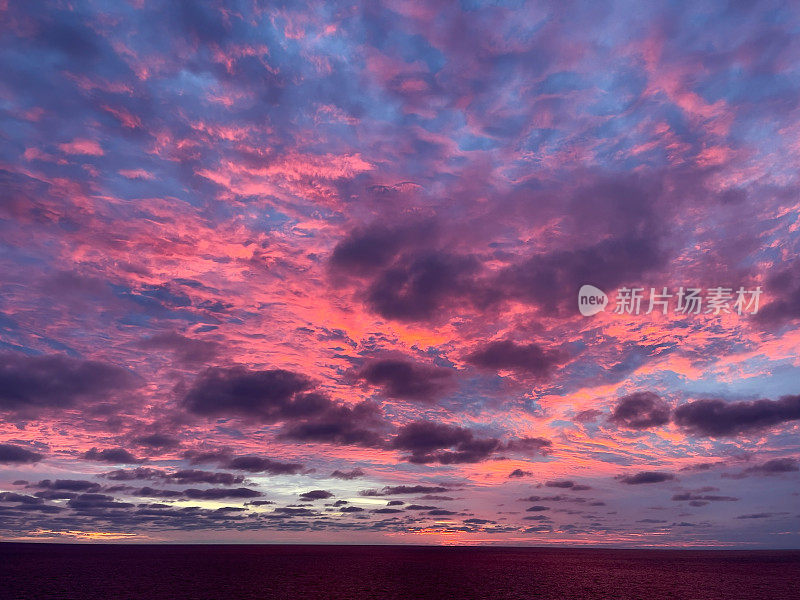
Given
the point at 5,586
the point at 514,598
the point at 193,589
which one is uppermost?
the point at 514,598

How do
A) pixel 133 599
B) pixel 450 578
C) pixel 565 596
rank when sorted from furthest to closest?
pixel 450 578
pixel 565 596
pixel 133 599

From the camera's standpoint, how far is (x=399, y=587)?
122 metres

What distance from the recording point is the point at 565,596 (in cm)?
10844

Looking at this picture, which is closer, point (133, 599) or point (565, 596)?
point (133, 599)

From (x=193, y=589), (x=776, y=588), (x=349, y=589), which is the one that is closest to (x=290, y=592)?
(x=349, y=589)

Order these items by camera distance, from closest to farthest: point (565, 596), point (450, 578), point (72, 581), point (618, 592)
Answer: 1. point (565, 596)
2. point (618, 592)
3. point (72, 581)
4. point (450, 578)

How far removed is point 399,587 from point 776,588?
96.8 metres

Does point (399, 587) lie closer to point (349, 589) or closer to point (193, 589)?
point (349, 589)

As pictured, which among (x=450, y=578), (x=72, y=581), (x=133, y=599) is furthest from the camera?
(x=450, y=578)

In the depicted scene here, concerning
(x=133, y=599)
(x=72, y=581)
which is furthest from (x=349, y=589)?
(x=72, y=581)

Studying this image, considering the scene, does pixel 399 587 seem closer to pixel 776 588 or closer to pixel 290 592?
pixel 290 592

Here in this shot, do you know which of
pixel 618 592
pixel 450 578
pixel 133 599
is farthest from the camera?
pixel 450 578

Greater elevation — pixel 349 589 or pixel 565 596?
pixel 565 596

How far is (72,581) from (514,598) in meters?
109
